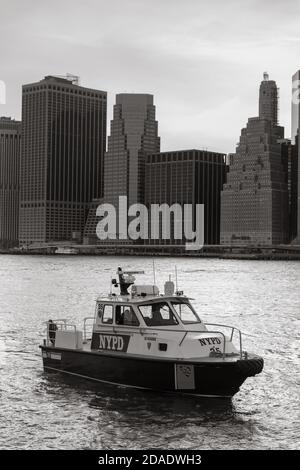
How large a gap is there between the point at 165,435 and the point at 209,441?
128cm

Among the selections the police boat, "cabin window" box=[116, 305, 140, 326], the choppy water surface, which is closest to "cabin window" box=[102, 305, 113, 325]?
the police boat

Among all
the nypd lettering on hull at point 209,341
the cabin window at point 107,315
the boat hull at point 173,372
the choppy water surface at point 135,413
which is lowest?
the choppy water surface at point 135,413

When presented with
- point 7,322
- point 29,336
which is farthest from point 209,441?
point 7,322

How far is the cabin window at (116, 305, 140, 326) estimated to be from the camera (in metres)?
24.5

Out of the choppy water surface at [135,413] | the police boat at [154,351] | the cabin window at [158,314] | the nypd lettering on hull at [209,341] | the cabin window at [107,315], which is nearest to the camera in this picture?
the choppy water surface at [135,413]

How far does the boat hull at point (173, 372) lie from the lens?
2258 centimetres

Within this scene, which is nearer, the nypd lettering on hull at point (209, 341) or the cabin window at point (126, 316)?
the nypd lettering on hull at point (209, 341)

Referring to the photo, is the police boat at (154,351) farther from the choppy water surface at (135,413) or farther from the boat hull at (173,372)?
the choppy water surface at (135,413)

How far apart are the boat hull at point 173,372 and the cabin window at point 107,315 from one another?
3.62 feet

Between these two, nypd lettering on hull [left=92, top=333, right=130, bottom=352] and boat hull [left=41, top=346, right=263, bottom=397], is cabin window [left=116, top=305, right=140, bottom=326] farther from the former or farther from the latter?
boat hull [left=41, top=346, right=263, bottom=397]

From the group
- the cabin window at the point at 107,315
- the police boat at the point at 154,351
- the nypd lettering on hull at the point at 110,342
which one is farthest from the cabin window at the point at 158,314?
the cabin window at the point at 107,315

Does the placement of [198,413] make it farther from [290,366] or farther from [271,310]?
[271,310]

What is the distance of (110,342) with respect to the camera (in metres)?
24.9
